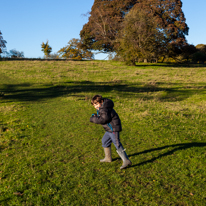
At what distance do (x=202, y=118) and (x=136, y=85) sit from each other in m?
9.90

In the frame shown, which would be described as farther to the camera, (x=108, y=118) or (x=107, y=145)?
(x=107, y=145)

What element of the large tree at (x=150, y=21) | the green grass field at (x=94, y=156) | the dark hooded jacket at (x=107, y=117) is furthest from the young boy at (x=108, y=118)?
the large tree at (x=150, y=21)

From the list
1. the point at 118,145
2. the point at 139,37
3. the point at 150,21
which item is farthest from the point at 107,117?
the point at 150,21

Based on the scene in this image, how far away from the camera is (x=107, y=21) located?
3719 centimetres

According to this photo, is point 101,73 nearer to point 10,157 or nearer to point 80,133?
point 80,133

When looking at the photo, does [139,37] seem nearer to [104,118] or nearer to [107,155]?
[107,155]

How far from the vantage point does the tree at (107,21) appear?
37031mm

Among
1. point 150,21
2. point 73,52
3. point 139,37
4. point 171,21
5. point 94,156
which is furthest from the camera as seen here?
point 73,52

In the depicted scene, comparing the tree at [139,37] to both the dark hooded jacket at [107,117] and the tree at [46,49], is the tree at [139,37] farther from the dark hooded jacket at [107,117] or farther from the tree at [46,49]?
the tree at [46,49]

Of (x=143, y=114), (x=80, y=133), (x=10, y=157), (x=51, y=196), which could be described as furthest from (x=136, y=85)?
(x=51, y=196)

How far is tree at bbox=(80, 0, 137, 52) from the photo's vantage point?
37.0 m

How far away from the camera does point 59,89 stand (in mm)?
17875

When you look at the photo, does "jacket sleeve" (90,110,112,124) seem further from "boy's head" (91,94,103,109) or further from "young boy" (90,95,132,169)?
"boy's head" (91,94,103,109)

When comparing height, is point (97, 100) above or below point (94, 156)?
above
